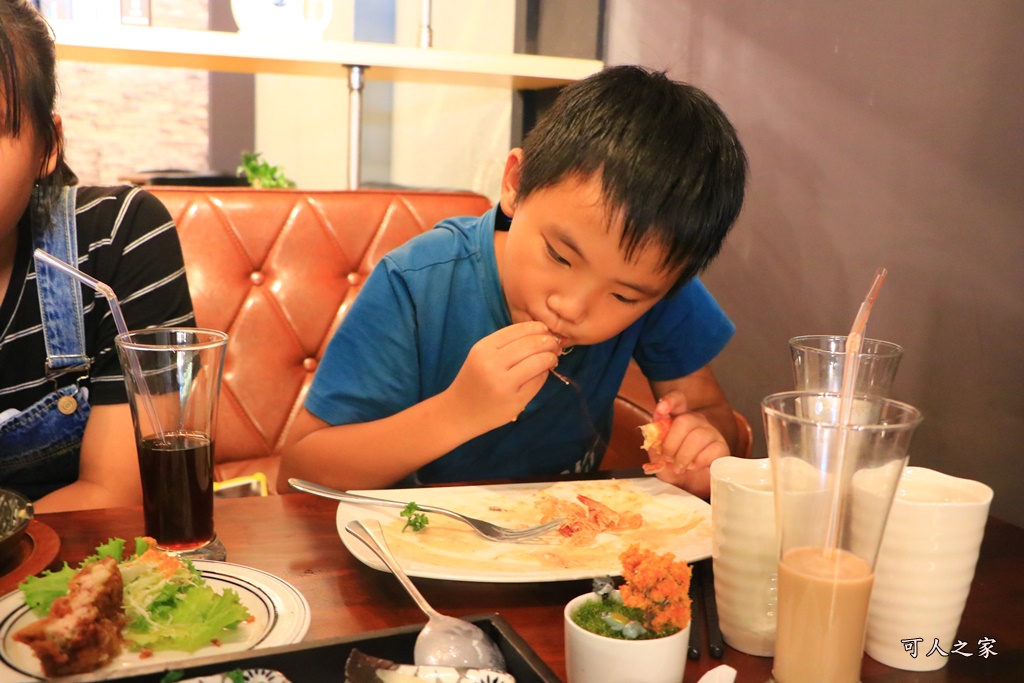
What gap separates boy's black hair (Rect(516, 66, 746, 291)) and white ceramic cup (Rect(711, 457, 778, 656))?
0.46 metres

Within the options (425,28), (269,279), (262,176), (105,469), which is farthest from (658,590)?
(262,176)

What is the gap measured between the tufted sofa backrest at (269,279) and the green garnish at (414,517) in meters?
1.14

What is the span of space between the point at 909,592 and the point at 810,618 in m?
0.16

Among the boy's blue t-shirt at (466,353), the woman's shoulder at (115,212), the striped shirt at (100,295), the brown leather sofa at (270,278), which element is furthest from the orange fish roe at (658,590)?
the brown leather sofa at (270,278)

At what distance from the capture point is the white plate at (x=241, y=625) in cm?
72

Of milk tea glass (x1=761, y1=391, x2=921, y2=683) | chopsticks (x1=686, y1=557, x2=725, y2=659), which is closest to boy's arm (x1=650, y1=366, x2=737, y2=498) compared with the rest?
chopsticks (x1=686, y1=557, x2=725, y2=659)

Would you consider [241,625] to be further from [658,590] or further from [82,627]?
[658,590]

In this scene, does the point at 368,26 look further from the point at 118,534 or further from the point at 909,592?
the point at 909,592

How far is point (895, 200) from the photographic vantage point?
170cm

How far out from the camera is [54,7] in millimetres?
2578

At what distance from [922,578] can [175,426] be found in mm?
735

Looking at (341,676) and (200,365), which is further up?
(200,365)

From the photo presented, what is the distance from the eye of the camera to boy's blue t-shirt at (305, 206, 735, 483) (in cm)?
142

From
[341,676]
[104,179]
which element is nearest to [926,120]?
[341,676]
